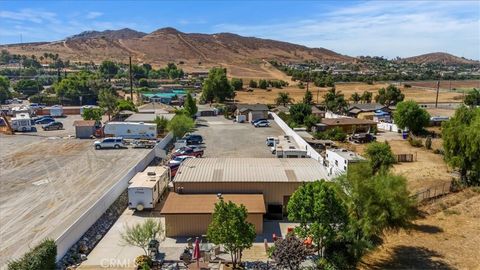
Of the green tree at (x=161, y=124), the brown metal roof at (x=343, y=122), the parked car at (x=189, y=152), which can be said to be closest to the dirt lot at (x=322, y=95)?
the brown metal roof at (x=343, y=122)

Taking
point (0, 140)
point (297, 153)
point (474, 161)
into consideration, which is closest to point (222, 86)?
point (0, 140)

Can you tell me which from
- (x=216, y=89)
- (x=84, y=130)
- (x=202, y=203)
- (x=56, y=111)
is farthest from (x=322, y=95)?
(x=202, y=203)

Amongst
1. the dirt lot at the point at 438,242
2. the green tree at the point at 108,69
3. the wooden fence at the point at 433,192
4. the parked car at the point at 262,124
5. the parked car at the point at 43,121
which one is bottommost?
the dirt lot at the point at 438,242

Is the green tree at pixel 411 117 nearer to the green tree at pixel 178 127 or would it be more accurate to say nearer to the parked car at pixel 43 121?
the green tree at pixel 178 127

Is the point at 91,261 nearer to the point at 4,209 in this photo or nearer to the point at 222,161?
the point at 4,209

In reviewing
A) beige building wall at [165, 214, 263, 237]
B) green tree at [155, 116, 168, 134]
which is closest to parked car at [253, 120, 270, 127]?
green tree at [155, 116, 168, 134]

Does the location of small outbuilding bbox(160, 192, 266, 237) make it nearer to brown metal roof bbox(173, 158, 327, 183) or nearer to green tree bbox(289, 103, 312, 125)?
brown metal roof bbox(173, 158, 327, 183)

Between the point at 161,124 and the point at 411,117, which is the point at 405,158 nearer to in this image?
the point at 411,117
